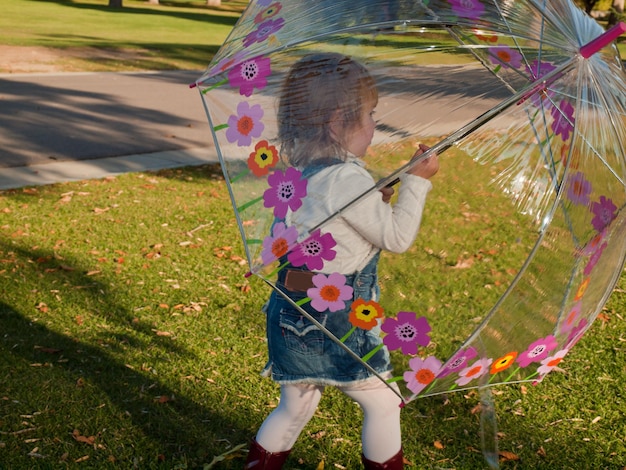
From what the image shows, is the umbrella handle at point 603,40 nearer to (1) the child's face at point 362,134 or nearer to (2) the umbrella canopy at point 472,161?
(2) the umbrella canopy at point 472,161

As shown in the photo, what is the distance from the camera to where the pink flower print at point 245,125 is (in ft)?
8.68

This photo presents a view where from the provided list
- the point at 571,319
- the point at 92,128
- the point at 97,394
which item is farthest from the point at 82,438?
the point at 92,128

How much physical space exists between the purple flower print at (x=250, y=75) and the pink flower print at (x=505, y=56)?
70 centimetres

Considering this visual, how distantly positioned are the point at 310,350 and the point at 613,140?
120 centimetres

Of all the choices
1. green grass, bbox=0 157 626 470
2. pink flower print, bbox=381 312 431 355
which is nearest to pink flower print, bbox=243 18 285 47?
green grass, bbox=0 157 626 470

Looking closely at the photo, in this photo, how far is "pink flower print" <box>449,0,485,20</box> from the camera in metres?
2.49

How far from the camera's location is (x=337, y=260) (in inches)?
99.6

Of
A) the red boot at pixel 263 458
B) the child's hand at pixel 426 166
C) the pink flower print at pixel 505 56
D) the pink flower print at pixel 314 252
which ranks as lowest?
the red boot at pixel 263 458

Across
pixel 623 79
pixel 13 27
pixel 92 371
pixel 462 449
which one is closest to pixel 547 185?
pixel 623 79

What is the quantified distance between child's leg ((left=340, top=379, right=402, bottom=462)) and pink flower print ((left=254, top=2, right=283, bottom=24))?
1.29 metres

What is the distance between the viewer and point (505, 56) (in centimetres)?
254

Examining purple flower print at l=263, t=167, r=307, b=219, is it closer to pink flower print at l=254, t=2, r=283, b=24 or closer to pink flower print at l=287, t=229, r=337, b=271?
pink flower print at l=287, t=229, r=337, b=271

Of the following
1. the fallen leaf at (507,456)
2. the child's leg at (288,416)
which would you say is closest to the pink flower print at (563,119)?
the child's leg at (288,416)

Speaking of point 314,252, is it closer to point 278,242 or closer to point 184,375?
point 278,242
